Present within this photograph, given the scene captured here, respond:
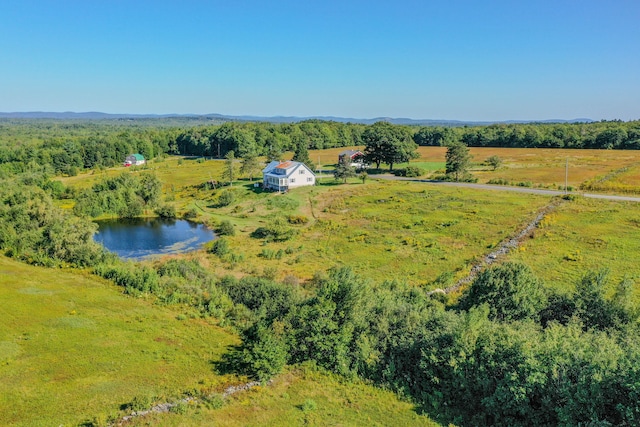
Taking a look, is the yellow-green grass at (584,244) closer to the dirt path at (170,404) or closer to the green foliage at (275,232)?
the dirt path at (170,404)

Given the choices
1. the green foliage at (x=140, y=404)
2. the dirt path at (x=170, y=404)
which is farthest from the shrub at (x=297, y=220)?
the green foliage at (x=140, y=404)

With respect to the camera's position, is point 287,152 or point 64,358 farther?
point 287,152

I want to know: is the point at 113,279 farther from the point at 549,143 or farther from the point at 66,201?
the point at 549,143

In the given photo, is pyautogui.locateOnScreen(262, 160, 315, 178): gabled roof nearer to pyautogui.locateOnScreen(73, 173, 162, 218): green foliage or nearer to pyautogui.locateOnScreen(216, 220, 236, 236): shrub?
pyautogui.locateOnScreen(73, 173, 162, 218): green foliage

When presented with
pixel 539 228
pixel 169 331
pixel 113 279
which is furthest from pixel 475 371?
pixel 539 228

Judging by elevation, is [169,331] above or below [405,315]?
below

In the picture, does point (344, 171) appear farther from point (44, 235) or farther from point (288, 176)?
point (44, 235)

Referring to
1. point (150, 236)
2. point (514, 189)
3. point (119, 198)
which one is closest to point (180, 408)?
point (150, 236)
